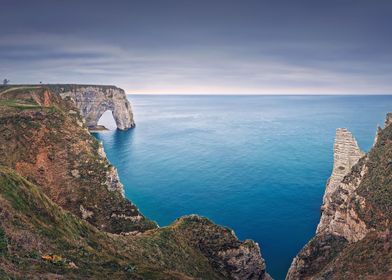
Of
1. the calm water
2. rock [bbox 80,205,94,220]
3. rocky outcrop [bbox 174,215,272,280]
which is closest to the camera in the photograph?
rocky outcrop [bbox 174,215,272,280]

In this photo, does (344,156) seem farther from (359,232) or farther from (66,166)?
(66,166)

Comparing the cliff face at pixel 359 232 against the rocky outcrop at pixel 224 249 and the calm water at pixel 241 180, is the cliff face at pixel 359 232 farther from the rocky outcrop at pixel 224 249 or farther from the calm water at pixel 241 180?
the calm water at pixel 241 180

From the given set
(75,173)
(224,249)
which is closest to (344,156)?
(224,249)

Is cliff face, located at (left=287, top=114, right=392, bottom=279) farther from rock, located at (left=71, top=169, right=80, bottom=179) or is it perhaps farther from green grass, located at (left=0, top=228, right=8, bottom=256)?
rock, located at (left=71, top=169, right=80, bottom=179)

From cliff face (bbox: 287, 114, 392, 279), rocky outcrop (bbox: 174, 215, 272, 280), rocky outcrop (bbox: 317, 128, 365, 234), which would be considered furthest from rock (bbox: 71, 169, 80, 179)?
rocky outcrop (bbox: 317, 128, 365, 234)

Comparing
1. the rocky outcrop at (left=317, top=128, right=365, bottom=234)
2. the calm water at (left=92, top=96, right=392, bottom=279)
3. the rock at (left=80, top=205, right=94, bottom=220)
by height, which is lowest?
the calm water at (left=92, top=96, right=392, bottom=279)

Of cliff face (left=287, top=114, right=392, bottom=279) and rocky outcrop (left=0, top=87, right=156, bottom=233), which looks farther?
rocky outcrop (left=0, top=87, right=156, bottom=233)

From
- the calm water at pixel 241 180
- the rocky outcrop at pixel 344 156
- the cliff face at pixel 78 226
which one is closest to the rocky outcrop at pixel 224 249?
the cliff face at pixel 78 226
